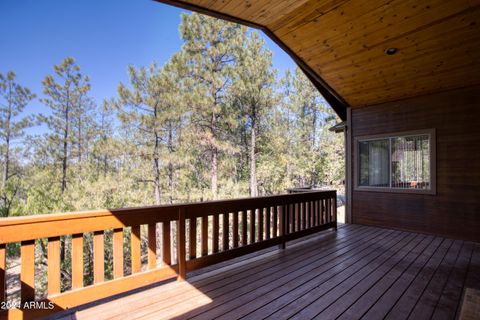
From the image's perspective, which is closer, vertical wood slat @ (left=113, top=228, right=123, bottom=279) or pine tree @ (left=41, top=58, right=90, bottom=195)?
vertical wood slat @ (left=113, top=228, right=123, bottom=279)

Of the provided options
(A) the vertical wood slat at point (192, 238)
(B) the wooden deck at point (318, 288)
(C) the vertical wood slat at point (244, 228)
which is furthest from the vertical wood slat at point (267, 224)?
(A) the vertical wood slat at point (192, 238)

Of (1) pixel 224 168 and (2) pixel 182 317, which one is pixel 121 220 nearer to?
(2) pixel 182 317

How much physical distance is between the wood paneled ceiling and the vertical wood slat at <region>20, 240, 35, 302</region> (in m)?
3.01

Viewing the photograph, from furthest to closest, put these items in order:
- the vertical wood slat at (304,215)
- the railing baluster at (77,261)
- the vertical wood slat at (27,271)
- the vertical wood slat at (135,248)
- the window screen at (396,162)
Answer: the window screen at (396,162) → the vertical wood slat at (304,215) → the vertical wood slat at (135,248) → the railing baluster at (77,261) → the vertical wood slat at (27,271)

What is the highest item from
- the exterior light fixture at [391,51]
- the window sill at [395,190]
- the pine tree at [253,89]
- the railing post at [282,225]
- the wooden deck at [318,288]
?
the pine tree at [253,89]

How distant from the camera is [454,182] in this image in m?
4.65

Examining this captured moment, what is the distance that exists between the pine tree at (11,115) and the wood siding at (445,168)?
52.8ft

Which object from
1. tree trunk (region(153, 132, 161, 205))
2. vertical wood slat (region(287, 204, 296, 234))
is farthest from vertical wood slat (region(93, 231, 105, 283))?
tree trunk (region(153, 132, 161, 205))

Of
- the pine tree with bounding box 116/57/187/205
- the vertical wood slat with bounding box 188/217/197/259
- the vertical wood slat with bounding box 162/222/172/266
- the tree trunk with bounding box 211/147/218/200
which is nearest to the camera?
the vertical wood slat with bounding box 162/222/172/266

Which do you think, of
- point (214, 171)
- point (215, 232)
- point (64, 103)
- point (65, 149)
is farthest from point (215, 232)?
point (64, 103)

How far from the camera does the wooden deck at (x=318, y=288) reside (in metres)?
2.17

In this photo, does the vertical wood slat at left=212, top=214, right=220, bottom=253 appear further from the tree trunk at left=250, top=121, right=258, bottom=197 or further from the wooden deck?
the tree trunk at left=250, top=121, right=258, bottom=197

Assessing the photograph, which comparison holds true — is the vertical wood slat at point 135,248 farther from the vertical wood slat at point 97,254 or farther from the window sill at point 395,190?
the window sill at point 395,190

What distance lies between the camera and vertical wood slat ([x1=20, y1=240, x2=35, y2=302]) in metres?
1.87
